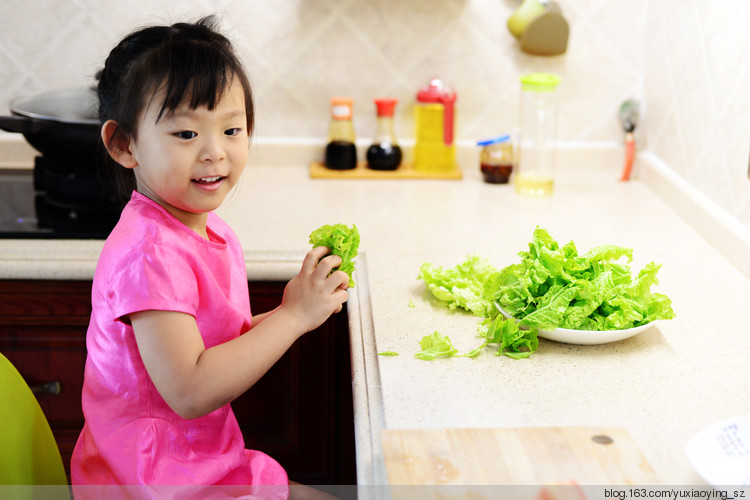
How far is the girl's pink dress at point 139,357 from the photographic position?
1.01 m

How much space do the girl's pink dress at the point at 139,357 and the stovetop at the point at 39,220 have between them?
51 centimetres

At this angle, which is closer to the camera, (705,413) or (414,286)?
(705,413)

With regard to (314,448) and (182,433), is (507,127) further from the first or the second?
(182,433)

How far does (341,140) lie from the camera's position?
2.03m

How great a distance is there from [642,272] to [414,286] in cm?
38

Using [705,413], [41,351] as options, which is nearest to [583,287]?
[705,413]

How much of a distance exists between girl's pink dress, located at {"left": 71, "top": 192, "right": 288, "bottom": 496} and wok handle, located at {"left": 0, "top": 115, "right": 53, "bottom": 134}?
0.63m

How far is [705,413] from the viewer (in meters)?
0.96

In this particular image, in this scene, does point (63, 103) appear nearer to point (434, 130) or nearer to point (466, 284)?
point (434, 130)

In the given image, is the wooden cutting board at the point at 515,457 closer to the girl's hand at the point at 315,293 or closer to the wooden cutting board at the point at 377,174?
the girl's hand at the point at 315,293

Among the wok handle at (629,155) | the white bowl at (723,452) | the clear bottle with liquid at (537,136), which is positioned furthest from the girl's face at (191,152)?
the wok handle at (629,155)

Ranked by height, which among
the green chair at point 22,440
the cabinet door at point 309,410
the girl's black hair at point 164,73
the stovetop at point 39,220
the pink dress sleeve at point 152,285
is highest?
the girl's black hair at point 164,73

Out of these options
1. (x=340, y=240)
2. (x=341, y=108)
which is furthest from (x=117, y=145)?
(x=341, y=108)

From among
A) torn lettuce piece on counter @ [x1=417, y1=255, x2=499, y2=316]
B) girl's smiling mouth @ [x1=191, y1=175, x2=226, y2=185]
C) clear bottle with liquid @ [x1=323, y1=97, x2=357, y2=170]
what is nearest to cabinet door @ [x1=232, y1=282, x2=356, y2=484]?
torn lettuce piece on counter @ [x1=417, y1=255, x2=499, y2=316]
